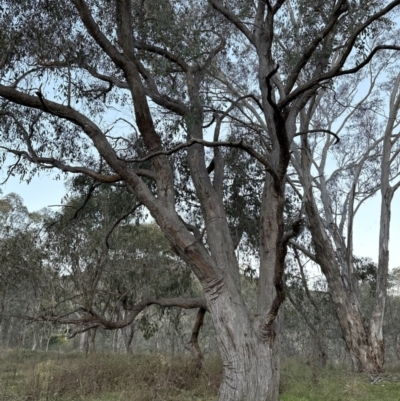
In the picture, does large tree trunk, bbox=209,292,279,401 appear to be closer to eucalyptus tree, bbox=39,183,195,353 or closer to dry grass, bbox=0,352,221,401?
dry grass, bbox=0,352,221,401

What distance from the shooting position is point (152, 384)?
6508 mm

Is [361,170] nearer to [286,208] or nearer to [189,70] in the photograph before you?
[286,208]

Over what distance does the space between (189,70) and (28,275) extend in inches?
226

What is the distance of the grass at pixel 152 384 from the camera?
592cm

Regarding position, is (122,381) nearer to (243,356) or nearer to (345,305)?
(243,356)

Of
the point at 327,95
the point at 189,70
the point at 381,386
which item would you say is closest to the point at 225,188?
the point at 189,70

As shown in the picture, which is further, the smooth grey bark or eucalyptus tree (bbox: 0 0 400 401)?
the smooth grey bark

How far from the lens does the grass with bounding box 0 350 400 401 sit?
5.92 meters

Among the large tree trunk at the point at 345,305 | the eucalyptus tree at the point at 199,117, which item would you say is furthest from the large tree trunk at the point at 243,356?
the large tree trunk at the point at 345,305

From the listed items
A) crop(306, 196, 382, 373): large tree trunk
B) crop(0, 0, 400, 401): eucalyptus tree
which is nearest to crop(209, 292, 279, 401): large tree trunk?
crop(0, 0, 400, 401): eucalyptus tree

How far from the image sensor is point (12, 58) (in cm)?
659

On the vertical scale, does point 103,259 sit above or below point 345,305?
above

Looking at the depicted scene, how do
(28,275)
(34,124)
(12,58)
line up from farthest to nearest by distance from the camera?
(28,275) < (34,124) < (12,58)

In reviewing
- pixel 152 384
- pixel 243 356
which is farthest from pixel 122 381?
pixel 243 356
